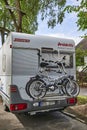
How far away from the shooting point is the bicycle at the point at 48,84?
7734 mm

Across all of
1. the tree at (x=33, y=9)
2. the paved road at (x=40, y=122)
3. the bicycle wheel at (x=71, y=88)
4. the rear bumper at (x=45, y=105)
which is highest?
the tree at (x=33, y=9)

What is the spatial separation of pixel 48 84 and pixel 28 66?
102cm

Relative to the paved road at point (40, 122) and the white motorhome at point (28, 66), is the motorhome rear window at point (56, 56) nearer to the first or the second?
the white motorhome at point (28, 66)

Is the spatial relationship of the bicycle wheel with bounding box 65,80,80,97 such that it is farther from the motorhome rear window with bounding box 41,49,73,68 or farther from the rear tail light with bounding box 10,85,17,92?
the rear tail light with bounding box 10,85,17,92

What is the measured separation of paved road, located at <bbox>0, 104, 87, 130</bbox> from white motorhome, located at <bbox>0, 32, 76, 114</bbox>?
22.5 inches

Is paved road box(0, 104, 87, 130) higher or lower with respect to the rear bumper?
lower

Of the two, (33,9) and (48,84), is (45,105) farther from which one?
(33,9)

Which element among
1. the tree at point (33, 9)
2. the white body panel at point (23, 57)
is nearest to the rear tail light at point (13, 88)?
the white body panel at point (23, 57)

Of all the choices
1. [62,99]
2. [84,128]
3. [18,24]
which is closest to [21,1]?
[18,24]

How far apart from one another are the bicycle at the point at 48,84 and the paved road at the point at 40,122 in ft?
3.53

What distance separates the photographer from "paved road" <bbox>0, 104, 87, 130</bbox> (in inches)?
296

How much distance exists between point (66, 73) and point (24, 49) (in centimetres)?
195

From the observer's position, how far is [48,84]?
803 centimetres

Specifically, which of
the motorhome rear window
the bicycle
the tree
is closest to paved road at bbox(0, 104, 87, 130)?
the bicycle
